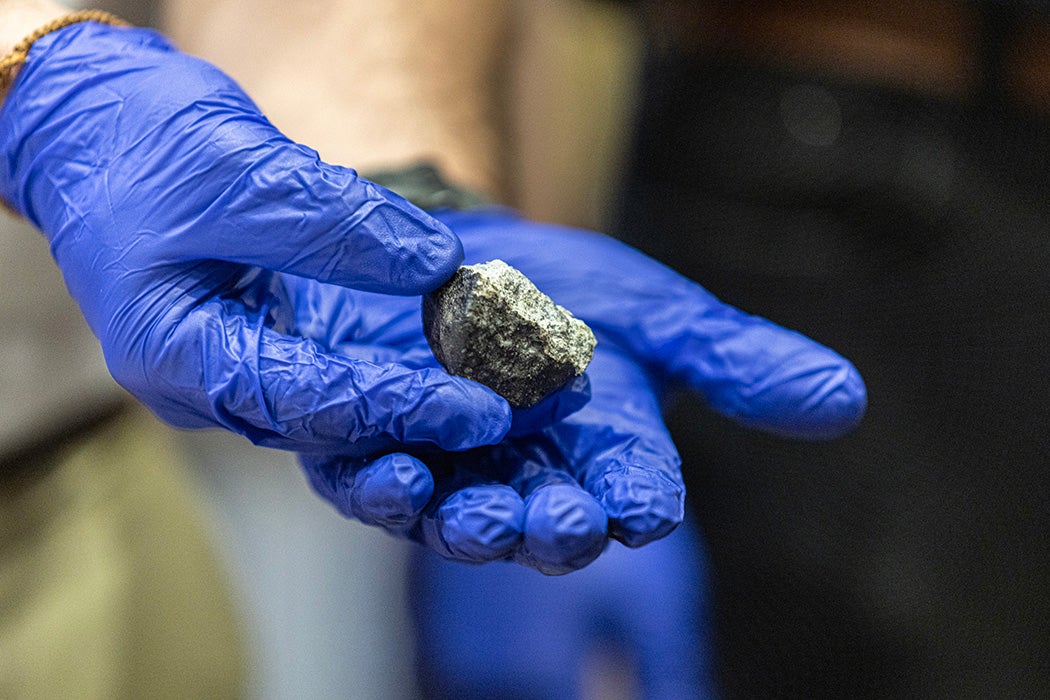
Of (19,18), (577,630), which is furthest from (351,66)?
(577,630)

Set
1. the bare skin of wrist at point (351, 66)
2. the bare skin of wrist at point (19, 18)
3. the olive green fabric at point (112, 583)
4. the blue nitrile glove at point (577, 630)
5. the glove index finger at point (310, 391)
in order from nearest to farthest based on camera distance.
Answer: the glove index finger at point (310, 391)
the bare skin of wrist at point (19, 18)
the olive green fabric at point (112, 583)
the bare skin of wrist at point (351, 66)
the blue nitrile glove at point (577, 630)

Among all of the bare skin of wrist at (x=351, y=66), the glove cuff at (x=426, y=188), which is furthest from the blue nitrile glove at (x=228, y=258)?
the bare skin of wrist at (x=351, y=66)

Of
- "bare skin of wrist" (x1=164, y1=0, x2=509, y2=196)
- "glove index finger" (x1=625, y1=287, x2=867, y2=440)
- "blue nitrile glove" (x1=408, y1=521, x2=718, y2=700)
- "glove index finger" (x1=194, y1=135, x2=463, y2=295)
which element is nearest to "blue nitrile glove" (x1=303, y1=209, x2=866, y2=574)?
"glove index finger" (x1=625, y1=287, x2=867, y2=440)

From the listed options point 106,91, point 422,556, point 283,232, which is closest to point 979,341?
point 422,556

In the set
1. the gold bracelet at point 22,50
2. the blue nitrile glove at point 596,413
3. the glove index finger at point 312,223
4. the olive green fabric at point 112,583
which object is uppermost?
the gold bracelet at point 22,50

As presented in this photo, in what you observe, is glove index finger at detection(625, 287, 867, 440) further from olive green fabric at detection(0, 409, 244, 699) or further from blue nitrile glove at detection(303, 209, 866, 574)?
olive green fabric at detection(0, 409, 244, 699)

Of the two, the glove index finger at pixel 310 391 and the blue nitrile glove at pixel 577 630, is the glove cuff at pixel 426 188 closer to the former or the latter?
the glove index finger at pixel 310 391

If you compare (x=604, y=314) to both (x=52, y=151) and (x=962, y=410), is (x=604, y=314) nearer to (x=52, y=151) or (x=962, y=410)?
(x=52, y=151)
